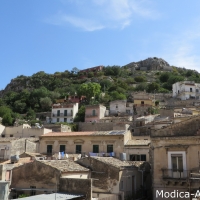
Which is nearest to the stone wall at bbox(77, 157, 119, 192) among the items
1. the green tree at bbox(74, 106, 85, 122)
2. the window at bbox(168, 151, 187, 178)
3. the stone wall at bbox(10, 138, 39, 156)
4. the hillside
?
the window at bbox(168, 151, 187, 178)

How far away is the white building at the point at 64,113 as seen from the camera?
202 ft

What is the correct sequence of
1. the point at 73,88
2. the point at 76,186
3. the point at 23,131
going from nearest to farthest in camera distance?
1. the point at 76,186
2. the point at 23,131
3. the point at 73,88

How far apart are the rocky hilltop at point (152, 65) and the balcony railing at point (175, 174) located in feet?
374

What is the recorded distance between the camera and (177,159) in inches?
742

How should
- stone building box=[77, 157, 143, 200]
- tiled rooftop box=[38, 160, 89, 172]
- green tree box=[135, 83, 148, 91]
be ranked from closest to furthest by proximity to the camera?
1. tiled rooftop box=[38, 160, 89, 172]
2. stone building box=[77, 157, 143, 200]
3. green tree box=[135, 83, 148, 91]

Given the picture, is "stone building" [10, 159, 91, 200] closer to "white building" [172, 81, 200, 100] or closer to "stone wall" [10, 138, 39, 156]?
"stone wall" [10, 138, 39, 156]

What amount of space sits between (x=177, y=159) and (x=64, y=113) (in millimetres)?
45756

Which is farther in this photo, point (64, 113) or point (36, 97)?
point (36, 97)

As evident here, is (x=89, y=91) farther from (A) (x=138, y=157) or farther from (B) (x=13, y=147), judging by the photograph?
(A) (x=138, y=157)

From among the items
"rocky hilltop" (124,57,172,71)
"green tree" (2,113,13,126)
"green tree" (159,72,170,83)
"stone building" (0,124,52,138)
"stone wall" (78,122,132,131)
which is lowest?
"stone building" (0,124,52,138)

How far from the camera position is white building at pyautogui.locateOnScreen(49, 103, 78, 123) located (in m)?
61.6

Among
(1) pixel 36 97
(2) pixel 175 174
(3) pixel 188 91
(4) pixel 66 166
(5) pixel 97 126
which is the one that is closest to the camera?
(2) pixel 175 174

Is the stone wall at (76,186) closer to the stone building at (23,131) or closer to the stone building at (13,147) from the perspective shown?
the stone building at (13,147)

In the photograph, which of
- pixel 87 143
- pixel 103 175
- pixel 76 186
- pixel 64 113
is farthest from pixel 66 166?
pixel 64 113
